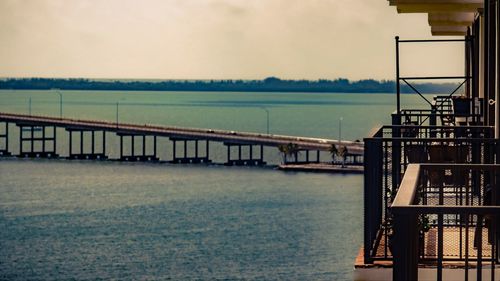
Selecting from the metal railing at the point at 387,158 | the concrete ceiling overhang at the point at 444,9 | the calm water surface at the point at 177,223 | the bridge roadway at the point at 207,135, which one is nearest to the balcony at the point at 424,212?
the metal railing at the point at 387,158

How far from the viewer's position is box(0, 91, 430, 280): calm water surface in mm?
84750

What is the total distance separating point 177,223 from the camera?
108 metres

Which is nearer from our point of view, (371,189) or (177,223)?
(371,189)

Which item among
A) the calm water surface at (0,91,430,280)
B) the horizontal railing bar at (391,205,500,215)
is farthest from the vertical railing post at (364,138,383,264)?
the calm water surface at (0,91,430,280)

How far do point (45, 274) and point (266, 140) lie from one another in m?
80.6

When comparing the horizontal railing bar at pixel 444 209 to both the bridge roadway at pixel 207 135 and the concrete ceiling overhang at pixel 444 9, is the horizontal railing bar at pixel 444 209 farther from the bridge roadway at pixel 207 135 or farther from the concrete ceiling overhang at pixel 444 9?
the bridge roadway at pixel 207 135

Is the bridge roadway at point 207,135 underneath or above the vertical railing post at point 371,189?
above

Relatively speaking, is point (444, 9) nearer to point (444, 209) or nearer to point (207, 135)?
point (444, 209)

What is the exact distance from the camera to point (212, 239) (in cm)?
9650

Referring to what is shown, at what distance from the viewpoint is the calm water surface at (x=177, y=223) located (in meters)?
84.8

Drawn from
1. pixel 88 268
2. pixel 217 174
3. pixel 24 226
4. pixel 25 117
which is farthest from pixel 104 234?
pixel 25 117

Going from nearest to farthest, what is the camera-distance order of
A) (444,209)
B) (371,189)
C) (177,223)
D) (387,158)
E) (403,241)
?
(403,241), (444,209), (371,189), (387,158), (177,223)

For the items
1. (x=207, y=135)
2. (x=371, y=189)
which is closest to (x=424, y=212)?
(x=371, y=189)

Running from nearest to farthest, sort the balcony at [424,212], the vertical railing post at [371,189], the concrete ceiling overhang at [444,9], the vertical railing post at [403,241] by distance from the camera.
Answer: the vertical railing post at [403,241] < the balcony at [424,212] < the vertical railing post at [371,189] < the concrete ceiling overhang at [444,9]
